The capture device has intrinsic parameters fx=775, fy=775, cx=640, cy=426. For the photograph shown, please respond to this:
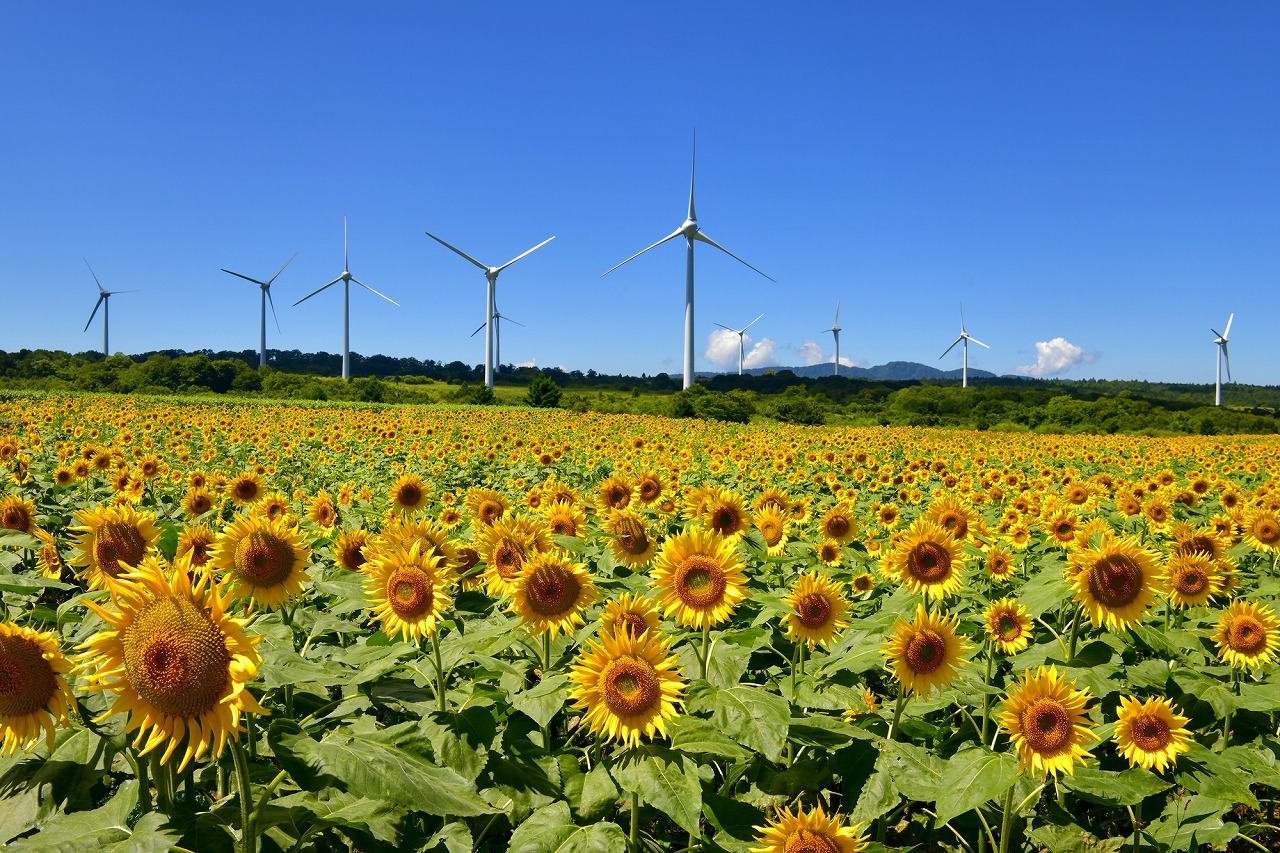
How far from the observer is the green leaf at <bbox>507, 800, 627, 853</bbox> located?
2.49 m

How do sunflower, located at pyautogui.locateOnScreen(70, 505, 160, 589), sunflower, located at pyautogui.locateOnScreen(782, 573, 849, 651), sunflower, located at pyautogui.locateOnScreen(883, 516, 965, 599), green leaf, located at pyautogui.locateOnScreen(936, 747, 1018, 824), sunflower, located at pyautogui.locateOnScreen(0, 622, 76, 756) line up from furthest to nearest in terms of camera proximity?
sunflower, located at pyautogui.locateOnScreen(883, 516, 965, 599), sunflower, located at pyautogui.locateOnScreen(782, 573, 849, 651), sunflower, located at pyautogui.locateOnScreen(70, 505, 160, 589), green leaf, located at pyautogui.locateOnScreen(936, 747, 1018, 824), sunflower, located at pyautogui.locateOnScreen(0, 622, 76, 756)

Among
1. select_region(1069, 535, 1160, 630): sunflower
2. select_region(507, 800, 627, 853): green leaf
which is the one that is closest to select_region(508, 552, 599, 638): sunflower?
select_region(507, 800, 627, 853): green leaf

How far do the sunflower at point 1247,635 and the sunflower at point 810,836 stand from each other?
3222 mm

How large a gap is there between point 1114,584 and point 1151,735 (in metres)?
0.71

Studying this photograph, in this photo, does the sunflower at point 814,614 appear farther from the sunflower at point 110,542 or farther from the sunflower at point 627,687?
the sunflower at point 110,542

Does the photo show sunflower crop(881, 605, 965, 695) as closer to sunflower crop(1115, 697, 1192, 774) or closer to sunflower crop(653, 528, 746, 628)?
sunflower crop(653, 528, 746, 628)

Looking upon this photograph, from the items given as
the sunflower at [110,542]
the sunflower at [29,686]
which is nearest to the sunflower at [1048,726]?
the sunflower at [29,686]

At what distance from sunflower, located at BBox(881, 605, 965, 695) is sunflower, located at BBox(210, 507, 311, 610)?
8.86 feet

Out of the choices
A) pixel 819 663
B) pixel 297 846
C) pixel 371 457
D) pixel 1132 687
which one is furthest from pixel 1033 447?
pixel 297 846

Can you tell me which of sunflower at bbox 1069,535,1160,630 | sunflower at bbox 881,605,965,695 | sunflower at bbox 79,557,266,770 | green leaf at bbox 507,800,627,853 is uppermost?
sunflower at bbox 79,557,266,770

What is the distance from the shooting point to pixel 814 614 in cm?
390

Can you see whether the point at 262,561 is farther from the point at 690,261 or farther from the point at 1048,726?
the point at 690,261

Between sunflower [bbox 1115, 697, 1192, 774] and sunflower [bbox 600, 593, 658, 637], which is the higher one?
sunflower [bbox 600, 593, 658, 637]

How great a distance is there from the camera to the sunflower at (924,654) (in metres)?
3.37
